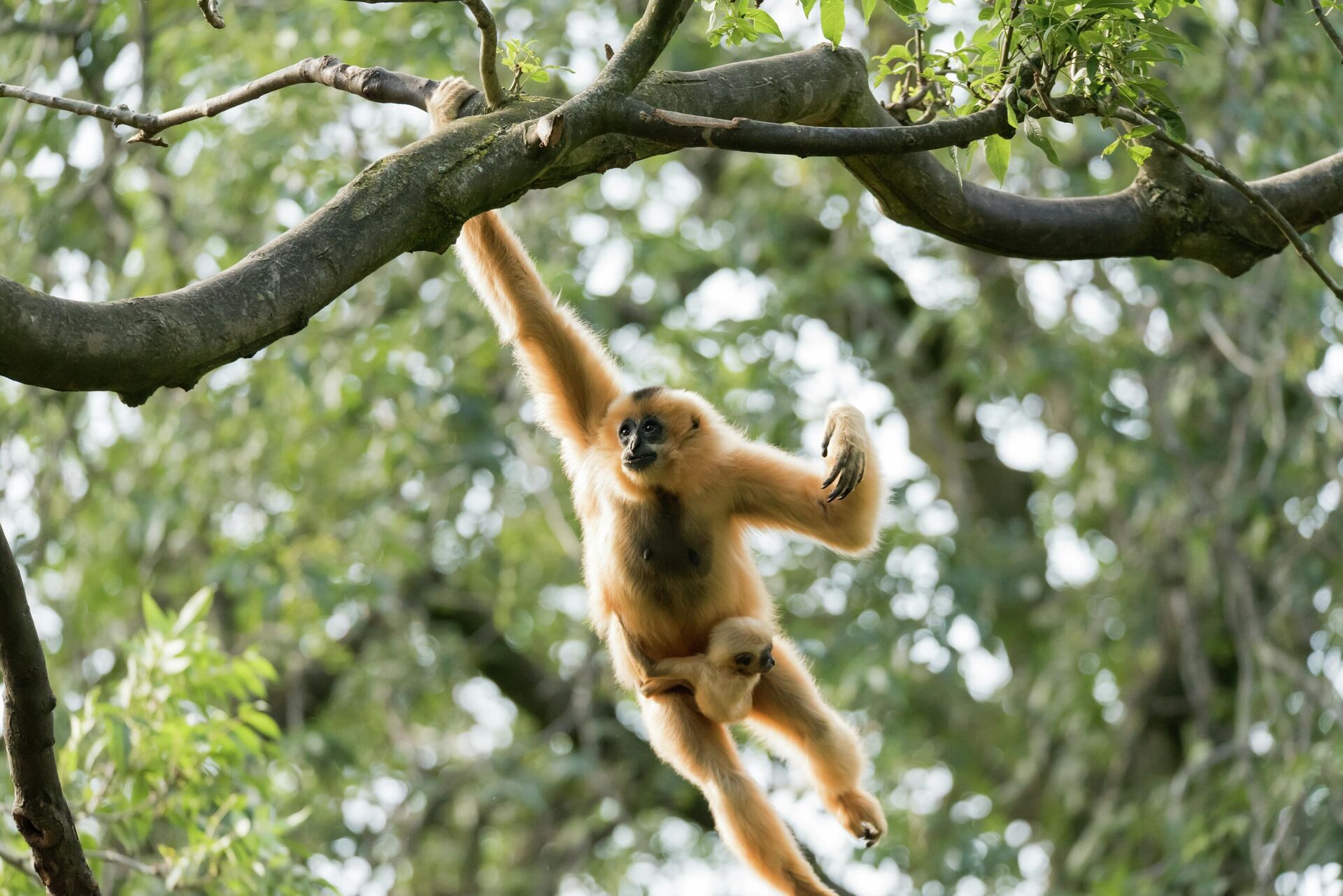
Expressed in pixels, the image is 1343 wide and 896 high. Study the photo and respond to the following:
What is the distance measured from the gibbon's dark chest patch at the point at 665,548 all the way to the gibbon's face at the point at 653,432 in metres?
0.14

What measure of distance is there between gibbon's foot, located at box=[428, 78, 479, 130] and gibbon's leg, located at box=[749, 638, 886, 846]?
232 centimetres

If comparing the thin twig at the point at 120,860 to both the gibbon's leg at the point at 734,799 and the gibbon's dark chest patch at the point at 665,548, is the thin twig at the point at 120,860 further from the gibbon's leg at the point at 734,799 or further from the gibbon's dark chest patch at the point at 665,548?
the gibbon's dark chest patch at the point at 665,548

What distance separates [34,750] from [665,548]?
2393mm

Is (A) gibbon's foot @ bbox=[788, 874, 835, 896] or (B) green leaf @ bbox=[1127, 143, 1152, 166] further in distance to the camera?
(A) gibbon's foot @ bbox=[788, 874, 835, 896]

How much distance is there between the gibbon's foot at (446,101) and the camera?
3125 mm

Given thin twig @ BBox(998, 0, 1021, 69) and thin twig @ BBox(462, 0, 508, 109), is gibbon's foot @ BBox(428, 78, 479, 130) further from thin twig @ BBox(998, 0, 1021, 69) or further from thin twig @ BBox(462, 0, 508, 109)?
thin twig @ BBox(998, 0, 1021, 69)

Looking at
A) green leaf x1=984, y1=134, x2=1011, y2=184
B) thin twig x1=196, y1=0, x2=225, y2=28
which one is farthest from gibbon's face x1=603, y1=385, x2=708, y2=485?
thin twig x1=196, y1=0, x2=225, y2=28

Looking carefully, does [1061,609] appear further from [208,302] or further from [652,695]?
[208,302]

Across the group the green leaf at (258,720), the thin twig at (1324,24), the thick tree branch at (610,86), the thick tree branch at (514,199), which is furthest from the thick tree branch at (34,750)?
the thin twig at (1324,24)

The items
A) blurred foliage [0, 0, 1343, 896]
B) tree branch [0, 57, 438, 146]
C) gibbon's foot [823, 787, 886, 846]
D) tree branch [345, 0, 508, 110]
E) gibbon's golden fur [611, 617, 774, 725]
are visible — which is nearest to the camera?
tree branch [345, 0, 508, 110]

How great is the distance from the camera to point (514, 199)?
106 inches

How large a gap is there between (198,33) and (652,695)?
5671 millimetres

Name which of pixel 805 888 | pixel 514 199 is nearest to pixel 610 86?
pixel 514 199

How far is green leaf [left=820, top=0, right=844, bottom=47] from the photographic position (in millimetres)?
2867
